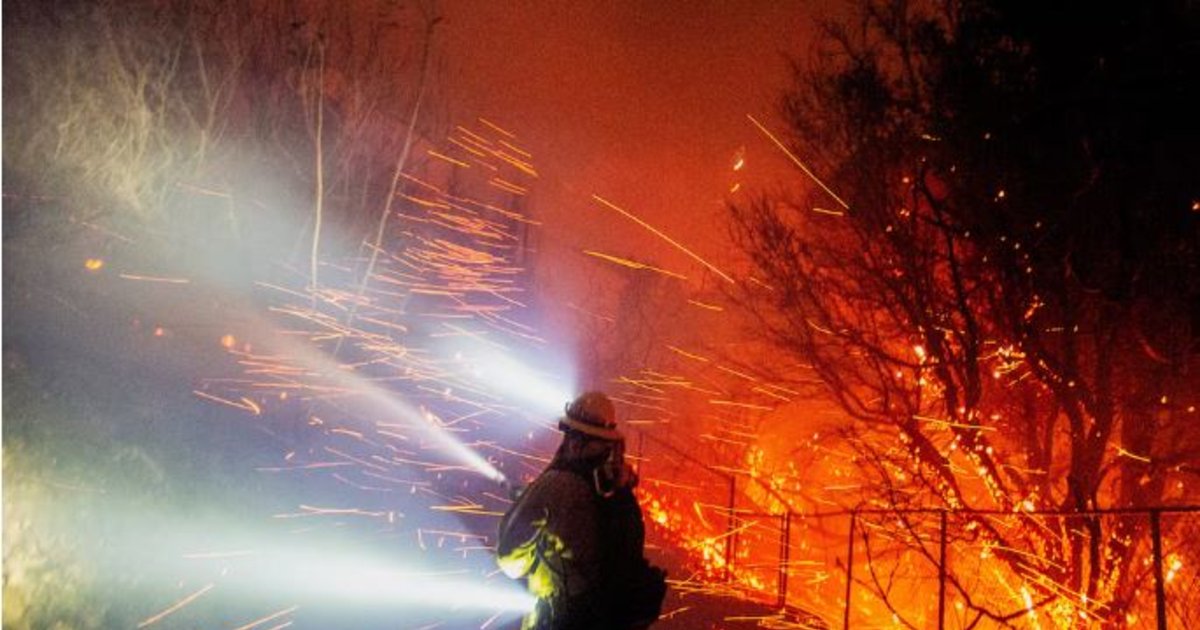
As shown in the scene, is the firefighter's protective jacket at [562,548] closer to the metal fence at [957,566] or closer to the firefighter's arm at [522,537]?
→ the firefighter's arm at [522,537]

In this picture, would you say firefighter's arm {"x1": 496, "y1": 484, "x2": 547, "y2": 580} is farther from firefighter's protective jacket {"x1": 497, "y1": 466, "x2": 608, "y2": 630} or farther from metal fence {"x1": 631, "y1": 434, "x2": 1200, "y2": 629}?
metal fence {"x1": 631, "y1": 434, "x2": 1200, "y2": 629}

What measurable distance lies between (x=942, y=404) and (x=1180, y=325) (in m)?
2.81

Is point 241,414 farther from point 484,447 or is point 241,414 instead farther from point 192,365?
point 484,447

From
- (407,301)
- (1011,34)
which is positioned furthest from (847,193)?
(407,301)

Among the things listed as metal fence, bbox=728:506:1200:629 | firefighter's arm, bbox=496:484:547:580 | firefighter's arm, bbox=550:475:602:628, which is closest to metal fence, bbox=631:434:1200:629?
metal fence, bbox=728:506:1200:629

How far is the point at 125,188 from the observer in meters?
13.6

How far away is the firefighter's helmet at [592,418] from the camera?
12.8 ft

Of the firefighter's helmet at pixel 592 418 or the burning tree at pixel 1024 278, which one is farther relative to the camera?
the burning tree at pixel 1024 278

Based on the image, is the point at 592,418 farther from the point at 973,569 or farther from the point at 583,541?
the point at 973,569

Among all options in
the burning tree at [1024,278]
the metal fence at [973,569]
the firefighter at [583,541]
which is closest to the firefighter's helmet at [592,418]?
the firefighter at [583,541]

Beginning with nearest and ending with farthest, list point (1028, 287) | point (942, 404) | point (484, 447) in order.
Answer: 1. point (1028, 287)
2. point (942, 404)
3. point (484, 447)

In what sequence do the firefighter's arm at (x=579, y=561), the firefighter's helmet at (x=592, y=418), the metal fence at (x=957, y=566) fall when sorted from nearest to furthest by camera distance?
1. the firefighter's arm at (x=579, y=561)
2. the firefighter's helmet at (x=592, y=418)
3. the metal fence at (x=957, y=566)

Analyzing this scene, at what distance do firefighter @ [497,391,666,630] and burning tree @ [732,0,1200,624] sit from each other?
507 cm

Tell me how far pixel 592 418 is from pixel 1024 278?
7138mm
